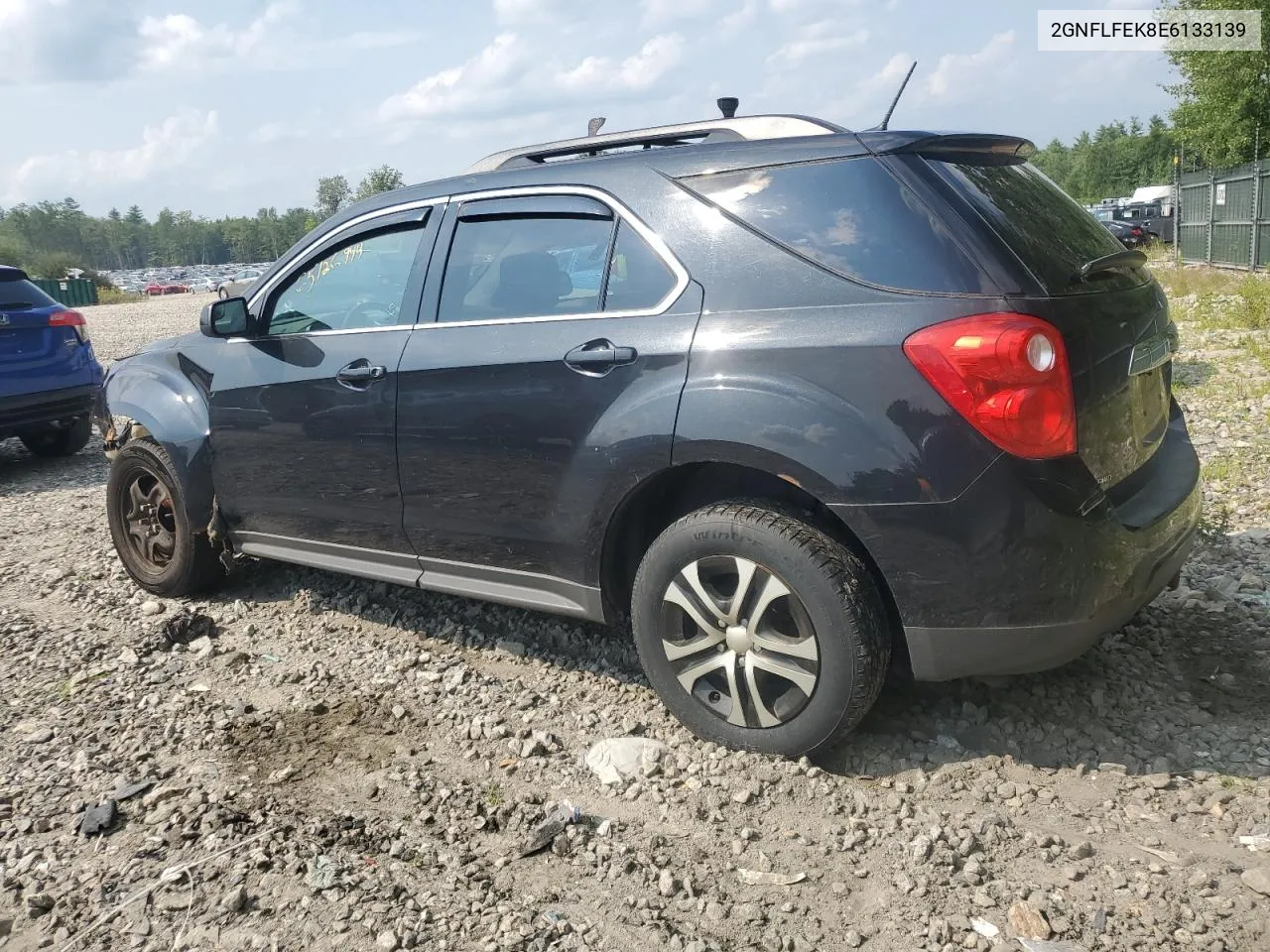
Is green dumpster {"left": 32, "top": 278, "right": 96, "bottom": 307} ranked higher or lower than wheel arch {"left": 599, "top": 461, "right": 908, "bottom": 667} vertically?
higher

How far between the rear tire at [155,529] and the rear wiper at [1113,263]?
12.5 feet

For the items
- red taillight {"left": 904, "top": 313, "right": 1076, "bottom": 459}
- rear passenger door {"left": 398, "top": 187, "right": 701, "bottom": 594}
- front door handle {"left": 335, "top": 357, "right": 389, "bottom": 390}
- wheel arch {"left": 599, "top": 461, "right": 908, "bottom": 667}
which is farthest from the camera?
front door handle {"left": 335, "top": 357, "right": 389, "bottom": 390}

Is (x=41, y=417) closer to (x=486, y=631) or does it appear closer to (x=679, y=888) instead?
(x=486, y=631)

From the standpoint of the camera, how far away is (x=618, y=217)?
3391 mm

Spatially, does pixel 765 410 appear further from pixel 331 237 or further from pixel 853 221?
pixel 331 237

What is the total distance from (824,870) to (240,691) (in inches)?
95.0

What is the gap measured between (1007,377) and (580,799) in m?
1.74

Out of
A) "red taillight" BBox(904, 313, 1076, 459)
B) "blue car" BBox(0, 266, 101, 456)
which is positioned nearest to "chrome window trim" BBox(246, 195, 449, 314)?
"red taillight" BBox(904, 313, 1076, 459)

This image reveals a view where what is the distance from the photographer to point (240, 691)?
402cm

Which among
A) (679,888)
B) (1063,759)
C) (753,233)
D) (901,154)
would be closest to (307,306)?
(753,233)

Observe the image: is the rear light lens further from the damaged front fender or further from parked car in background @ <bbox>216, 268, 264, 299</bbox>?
the damaged front fender

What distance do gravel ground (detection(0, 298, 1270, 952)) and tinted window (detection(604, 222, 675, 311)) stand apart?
1.42 meters

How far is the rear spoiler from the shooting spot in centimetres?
303

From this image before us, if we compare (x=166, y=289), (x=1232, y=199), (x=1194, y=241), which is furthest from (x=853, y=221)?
(x=166, y=289)
